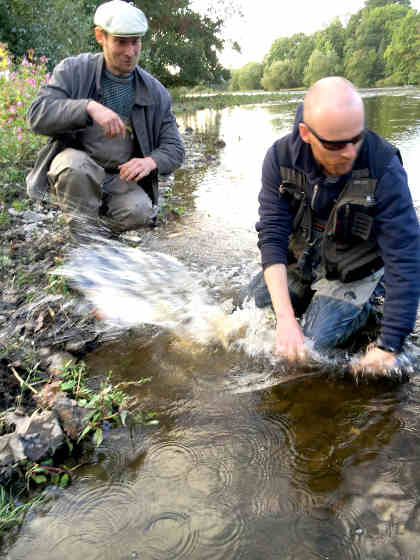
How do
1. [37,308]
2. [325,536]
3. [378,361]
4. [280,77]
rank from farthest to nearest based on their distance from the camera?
[280,77] → [37,308] → [378,361] → [325,536]

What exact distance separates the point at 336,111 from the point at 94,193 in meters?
2.90

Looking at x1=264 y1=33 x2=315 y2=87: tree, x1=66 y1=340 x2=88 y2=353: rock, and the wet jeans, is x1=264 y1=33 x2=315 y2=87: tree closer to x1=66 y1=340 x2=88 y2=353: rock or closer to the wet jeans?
the wet jeans

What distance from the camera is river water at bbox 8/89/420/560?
1.82 meters

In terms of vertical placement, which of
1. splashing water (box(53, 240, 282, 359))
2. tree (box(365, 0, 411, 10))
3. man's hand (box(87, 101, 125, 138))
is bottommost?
splashing water (box(53, 240, 282, 359))

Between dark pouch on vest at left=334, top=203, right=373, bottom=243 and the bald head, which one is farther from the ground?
the bald head

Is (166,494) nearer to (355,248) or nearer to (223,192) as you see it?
(355,248)

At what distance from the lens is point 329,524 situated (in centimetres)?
187

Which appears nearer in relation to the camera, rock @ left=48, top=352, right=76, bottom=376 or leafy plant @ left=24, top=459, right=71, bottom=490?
leafy plant @ left=24, top=459, right=71, bottom=490

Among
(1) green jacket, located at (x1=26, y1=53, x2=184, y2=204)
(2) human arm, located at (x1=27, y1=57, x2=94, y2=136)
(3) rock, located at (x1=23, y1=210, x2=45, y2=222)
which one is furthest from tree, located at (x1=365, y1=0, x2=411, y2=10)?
(3) rock, located at (x1=23, y1=210, x2=45, y2=222)

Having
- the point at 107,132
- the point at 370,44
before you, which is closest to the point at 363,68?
the point at 370,44

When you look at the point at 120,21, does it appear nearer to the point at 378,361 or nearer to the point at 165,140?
the point at 165,140

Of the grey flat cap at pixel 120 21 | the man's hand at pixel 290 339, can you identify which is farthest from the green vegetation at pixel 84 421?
the grey flat cap at pixel 120 21

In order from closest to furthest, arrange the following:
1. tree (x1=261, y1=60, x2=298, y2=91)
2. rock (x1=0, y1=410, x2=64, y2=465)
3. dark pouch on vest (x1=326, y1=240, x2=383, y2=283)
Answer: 1. rock (x1=0, y1=410, x2=64, y2=465)
2. dark pouch on vest (x1=326, y1=240, x2=383, y2=283)
3. tree (x1=261, y1=60, x2=298, y2=91)

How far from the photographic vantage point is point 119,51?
13.8 feet
